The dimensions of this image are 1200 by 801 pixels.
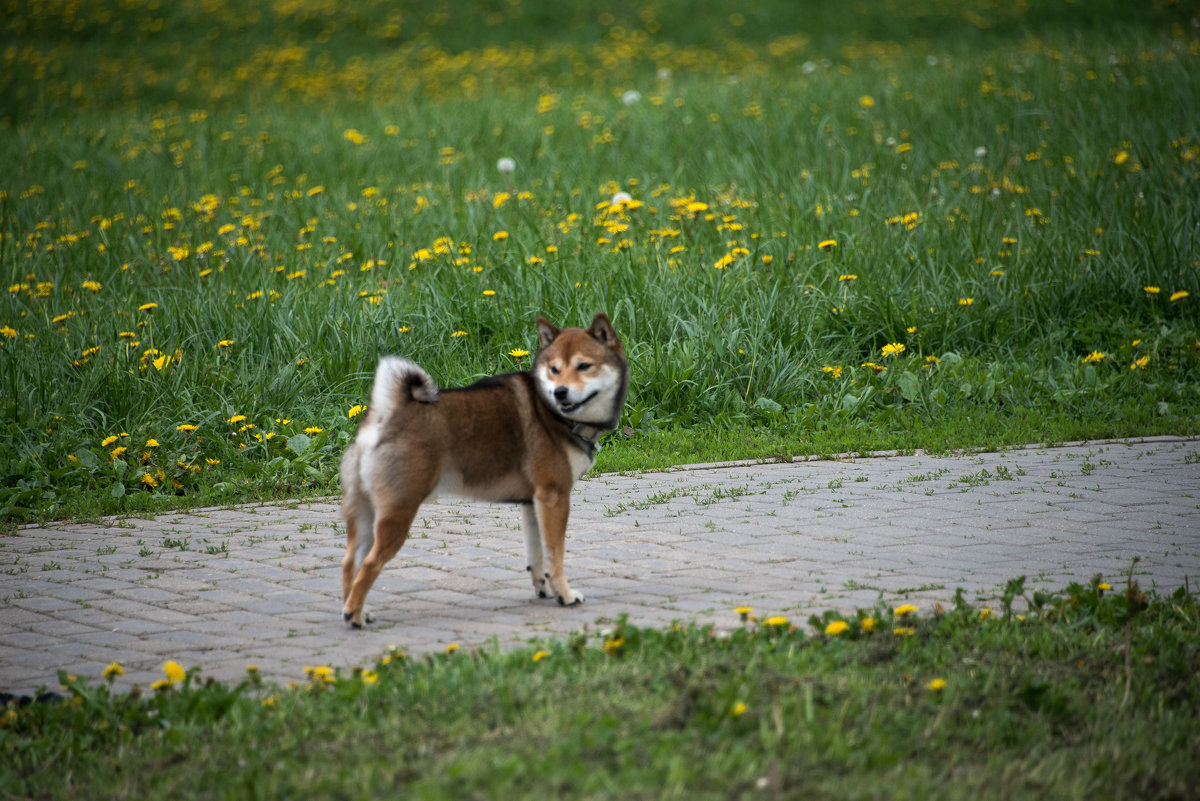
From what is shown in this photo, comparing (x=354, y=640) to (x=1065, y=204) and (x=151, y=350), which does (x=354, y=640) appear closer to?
(x=151, y=350)

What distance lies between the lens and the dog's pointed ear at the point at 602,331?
5066 millimetres

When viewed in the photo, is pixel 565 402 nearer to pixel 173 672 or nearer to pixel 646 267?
pixel 173 672

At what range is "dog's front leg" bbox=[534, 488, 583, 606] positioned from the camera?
4.79 metres

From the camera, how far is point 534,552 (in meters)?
5.04

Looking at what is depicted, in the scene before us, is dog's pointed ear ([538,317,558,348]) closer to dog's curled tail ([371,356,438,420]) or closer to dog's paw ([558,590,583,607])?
dog's curled tail ([371,356,438,420])

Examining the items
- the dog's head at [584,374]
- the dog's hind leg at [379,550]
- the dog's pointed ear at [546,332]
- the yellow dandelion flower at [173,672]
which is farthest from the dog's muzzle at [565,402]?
the yellow dandelion flower at [173,672]

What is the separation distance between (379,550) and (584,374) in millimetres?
1156

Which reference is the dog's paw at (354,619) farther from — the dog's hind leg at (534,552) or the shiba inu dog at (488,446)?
the dog's hind leg at (534,552)

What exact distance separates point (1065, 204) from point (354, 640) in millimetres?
8786

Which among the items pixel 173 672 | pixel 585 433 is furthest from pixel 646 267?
pixel 173 672

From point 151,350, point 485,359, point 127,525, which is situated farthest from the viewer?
point 485,359

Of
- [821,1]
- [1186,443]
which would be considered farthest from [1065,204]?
[821,1]

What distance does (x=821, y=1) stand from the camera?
31984mm

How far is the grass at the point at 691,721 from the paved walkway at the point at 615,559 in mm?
442
